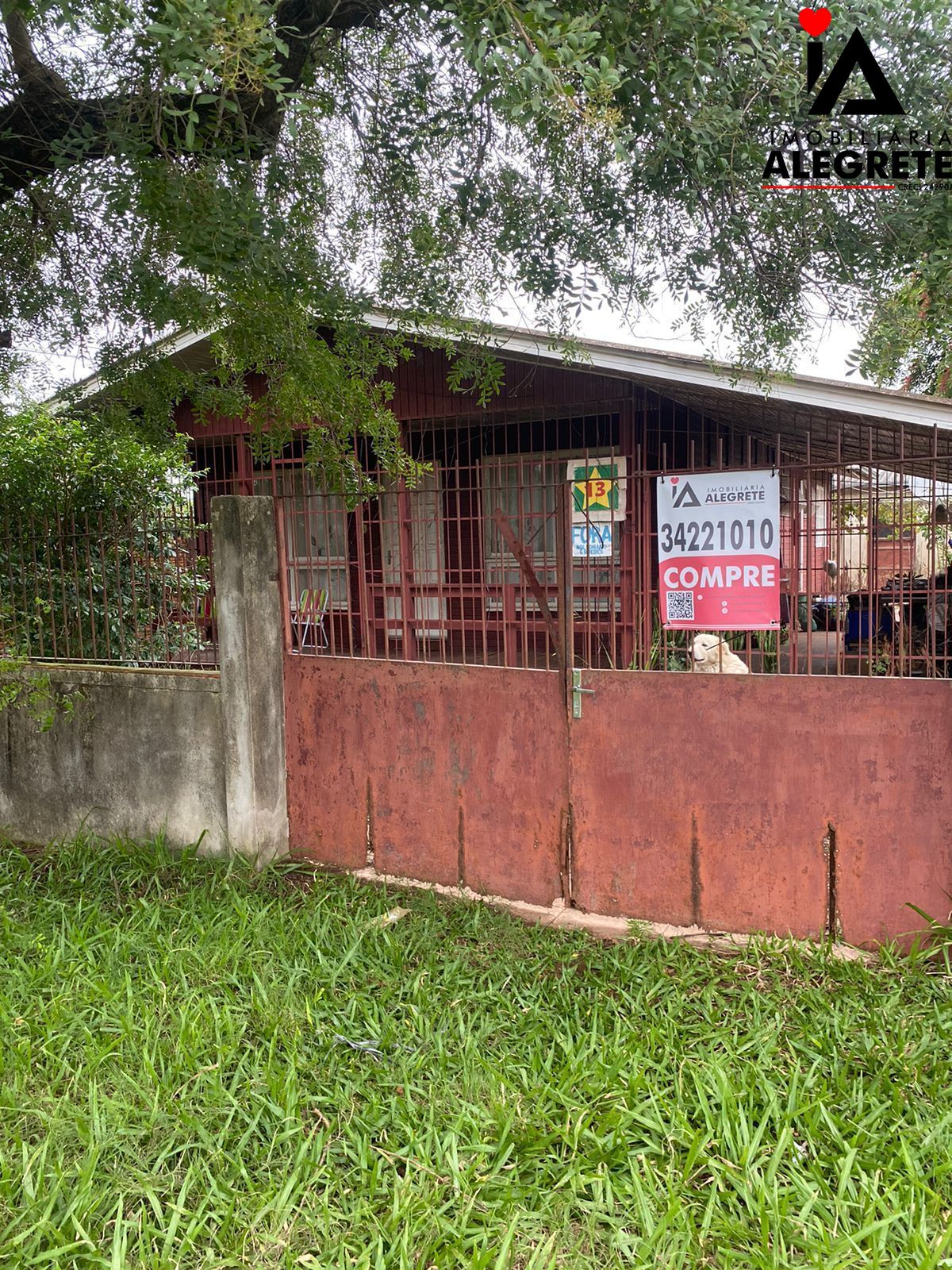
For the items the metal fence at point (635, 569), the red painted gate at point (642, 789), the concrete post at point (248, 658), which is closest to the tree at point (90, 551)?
the concrete post at point (248, 658)

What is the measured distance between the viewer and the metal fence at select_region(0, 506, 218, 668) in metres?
5.48

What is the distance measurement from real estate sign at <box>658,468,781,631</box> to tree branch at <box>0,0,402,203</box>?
2.64 meters

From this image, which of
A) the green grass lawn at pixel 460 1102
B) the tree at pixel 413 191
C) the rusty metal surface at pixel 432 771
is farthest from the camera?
the rusty metal surface at pixel 432 771

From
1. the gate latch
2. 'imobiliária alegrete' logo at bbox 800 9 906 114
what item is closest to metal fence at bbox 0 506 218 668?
the gate latch

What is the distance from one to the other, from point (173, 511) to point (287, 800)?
1912 millimetres

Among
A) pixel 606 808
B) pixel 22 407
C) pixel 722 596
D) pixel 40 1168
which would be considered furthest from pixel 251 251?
pixel 22 407

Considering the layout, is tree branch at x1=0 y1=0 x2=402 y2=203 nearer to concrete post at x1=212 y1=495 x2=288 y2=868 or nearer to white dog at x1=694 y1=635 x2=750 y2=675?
concrete post at x1=212 y1=495 x2=288 y2=868

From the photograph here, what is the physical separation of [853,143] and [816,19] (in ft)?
2.27

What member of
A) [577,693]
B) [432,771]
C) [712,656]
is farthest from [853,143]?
[432,771]

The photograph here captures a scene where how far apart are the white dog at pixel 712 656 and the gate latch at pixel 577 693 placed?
2.06 ft

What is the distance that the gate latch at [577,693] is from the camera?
4.36 meters

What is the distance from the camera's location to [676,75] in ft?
11.7

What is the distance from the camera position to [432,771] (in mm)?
4812

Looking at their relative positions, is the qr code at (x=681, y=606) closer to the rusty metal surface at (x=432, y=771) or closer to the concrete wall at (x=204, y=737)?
the rusty metal surface at (x=432, y=771)
